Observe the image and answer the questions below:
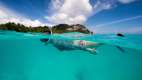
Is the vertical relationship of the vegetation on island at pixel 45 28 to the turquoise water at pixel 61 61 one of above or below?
above

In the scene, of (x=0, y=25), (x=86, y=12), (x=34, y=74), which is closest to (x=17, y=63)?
(x=34, y=74)

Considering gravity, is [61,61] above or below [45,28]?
below

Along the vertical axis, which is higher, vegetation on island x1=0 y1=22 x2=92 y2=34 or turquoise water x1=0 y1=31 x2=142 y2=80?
vegetation on island x1=0 y1=22 x2=92 y2=34

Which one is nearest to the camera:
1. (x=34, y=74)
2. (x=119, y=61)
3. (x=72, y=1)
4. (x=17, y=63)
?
(x=72, y=1)

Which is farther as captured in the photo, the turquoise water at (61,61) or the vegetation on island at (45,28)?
the turquoise water at (61,61)

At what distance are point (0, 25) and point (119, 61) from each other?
1339 cm

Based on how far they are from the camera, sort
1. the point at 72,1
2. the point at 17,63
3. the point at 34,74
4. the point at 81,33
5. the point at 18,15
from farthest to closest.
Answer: the point at 17,63 → the point at 34,74 → the point at 81,33 → the point at 18,15 → the point at 72,1

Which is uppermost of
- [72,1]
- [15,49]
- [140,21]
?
[72,1]

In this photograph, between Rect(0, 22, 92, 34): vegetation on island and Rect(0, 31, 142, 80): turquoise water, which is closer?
Rect(0, 22, 92, 34): vegetation on island

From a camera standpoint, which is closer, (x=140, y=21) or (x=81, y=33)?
(x=140, y=21)

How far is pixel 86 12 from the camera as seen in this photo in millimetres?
8086

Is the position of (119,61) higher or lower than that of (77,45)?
lower

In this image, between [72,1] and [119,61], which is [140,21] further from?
[119,61]

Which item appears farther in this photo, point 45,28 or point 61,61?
point 61,61
